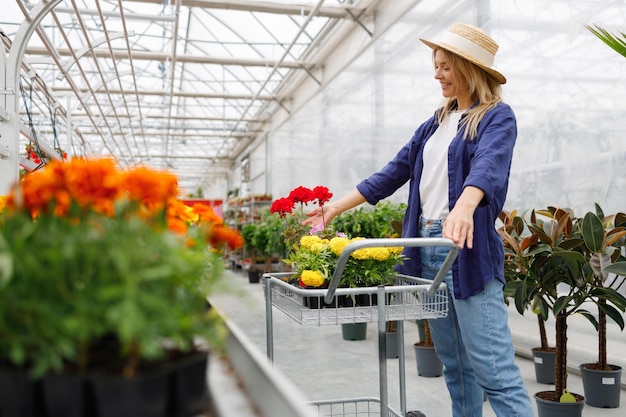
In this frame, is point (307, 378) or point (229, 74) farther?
point (229, 74)

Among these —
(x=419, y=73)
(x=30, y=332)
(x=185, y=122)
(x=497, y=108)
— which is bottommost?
(x=30, y=332)

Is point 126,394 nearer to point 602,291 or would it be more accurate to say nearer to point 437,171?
point 437,171

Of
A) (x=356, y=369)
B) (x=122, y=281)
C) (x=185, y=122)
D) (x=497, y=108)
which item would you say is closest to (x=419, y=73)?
(x=356, y=369)

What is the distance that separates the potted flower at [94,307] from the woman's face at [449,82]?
1.37 meters

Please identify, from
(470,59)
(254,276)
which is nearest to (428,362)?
(470,59)

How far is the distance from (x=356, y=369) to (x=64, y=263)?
3.24m

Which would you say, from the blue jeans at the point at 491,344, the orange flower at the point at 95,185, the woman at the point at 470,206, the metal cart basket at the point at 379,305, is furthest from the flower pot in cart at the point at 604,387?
the orange flower at the point at 95,185

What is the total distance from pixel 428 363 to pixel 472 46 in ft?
7.19

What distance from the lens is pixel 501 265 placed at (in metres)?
1.72

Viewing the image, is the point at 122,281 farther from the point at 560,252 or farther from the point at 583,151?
the point at 583,151

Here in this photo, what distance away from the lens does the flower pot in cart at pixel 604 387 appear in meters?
2.70

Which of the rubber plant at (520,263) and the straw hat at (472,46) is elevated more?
the straw hat at (472,46)

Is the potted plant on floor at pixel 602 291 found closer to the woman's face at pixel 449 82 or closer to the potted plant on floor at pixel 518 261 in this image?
the potted plant on floor at pixel 518 261

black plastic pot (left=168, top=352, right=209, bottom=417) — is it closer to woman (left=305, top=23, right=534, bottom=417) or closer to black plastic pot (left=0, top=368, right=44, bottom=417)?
black plastic pot (left=0, top=368, right=44, bottom=417)
